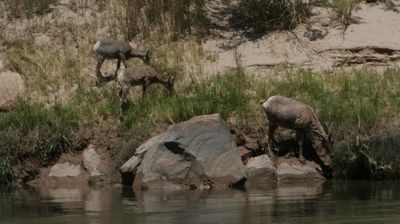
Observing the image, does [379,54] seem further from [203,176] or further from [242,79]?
[203,176]

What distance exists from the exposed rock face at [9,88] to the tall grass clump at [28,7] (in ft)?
10.5

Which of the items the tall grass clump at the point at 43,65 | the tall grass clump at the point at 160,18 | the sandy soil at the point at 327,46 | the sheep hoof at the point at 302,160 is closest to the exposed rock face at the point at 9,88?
the tall grass clump at the point at 43,65

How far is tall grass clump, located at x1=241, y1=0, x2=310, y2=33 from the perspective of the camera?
2161 cm

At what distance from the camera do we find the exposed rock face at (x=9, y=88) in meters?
20.0

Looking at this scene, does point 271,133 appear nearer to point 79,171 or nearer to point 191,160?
point 191,160

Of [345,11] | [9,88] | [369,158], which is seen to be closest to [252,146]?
[369,158]

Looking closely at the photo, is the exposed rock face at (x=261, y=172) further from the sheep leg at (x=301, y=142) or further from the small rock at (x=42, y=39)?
the small rock at (x=42, y=39)

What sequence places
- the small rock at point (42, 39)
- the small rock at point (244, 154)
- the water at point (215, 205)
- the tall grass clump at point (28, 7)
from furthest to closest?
the tall grass clump at point (28, 7) → the small rock at point (42, 39) → the small rock at point (244, 154) → the water at point (215, 205)

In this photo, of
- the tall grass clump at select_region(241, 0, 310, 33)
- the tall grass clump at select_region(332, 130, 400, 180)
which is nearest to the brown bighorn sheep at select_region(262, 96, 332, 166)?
the tall grass clump at select_region(332, 130, 400, 180)

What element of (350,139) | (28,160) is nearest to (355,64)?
(350,139)

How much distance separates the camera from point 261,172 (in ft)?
52.9

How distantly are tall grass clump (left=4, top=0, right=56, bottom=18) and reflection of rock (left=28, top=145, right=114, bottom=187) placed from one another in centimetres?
691

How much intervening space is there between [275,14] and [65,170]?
287 inches

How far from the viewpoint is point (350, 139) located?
53.3 feet
